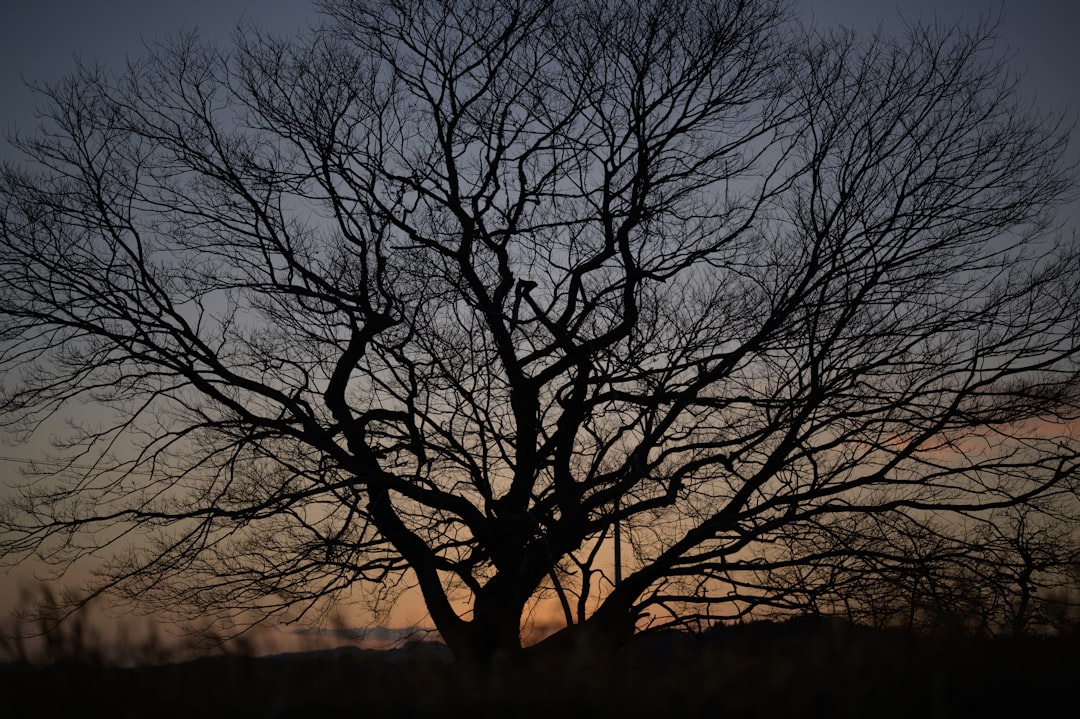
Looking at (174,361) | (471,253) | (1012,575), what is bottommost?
(1012,575)

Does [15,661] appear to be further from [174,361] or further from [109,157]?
[109,157]

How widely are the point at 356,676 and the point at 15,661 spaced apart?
145 centimetres

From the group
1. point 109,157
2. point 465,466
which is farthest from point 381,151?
point 465,466

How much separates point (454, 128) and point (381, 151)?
1.03 m

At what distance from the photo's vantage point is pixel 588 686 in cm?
251

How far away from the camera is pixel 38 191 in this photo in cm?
1118

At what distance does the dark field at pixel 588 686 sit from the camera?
8.04 ft

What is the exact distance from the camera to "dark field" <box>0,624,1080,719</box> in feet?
8.04

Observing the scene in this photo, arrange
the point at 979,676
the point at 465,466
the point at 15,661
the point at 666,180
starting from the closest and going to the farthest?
the point at 979,676, the point at 15,661, the point at 465,466, the point at 666,180

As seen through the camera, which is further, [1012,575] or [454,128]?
[454,128]

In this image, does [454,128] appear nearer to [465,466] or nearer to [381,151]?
[381,151]

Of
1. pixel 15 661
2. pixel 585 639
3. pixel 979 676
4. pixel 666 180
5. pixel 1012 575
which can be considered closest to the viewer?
pixel 585 639

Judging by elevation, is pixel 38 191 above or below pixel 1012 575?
above

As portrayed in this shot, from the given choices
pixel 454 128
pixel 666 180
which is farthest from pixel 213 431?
pixel 666 180
